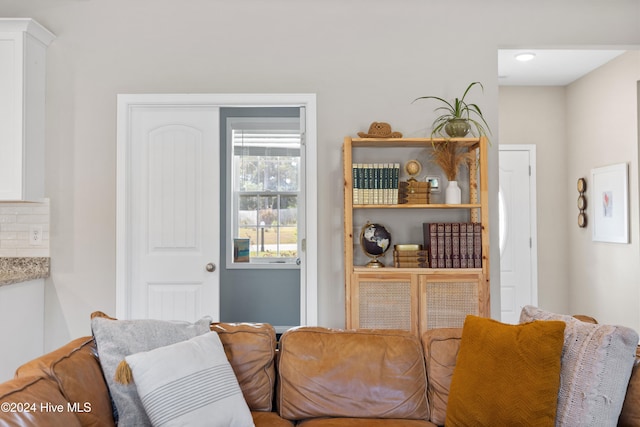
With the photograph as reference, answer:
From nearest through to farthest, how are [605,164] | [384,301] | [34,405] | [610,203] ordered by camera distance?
[34,405] → [384,301] → [610,203] → [605,164]

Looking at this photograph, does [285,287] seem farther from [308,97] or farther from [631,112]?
[631,112]

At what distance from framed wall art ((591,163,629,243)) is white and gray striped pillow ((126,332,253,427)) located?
3714 mm

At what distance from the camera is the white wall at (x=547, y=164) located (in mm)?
5312

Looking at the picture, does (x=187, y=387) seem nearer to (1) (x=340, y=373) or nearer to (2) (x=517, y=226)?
(1) (x=340, y=373)

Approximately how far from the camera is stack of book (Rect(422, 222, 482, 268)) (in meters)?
3.22

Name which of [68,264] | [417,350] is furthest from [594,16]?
[68,264]

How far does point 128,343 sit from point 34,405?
0.51 m

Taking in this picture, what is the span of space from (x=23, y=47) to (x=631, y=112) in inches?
177

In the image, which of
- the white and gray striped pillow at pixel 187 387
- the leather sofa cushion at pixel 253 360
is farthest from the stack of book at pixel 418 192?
the white and gray striped pillow at pixel 187 387

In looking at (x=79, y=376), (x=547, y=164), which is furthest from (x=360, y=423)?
(x=547, y=164)

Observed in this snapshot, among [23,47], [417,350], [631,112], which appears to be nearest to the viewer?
[417,350]

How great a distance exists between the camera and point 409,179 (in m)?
3.42

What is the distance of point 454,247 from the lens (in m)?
3.23

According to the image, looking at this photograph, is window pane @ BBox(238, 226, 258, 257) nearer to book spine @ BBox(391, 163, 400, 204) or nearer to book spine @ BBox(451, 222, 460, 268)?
book spine @ BBox(391, 163, 400, 204)
